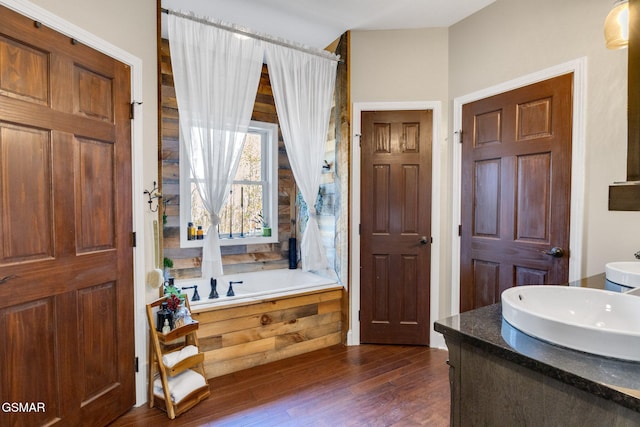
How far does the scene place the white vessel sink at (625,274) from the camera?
141 centimetres

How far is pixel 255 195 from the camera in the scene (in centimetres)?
348

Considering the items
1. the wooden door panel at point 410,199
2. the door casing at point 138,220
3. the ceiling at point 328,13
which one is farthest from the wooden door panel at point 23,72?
the wooden door panel at point 410,199

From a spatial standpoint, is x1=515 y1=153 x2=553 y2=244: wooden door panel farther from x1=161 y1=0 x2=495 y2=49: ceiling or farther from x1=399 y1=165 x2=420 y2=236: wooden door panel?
x1=161 y1=0 x2=495 y2=49: ceiling

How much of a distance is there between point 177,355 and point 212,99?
1711 millimetres

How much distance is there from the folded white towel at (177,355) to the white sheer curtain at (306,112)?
1.13 m

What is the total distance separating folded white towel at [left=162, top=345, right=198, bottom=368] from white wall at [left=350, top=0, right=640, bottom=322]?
200cm

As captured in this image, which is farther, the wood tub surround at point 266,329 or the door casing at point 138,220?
the wood tub surround at point 266,329

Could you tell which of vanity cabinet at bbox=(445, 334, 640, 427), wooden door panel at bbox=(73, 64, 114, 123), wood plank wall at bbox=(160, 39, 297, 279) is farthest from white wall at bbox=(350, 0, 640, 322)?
wooden door panel at bbox=(73, 64, 114, 123)

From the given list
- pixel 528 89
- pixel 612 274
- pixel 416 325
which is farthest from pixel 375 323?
pixel 528 89

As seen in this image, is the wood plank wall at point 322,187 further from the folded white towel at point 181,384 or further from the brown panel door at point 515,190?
the folded white towel at point 181,384

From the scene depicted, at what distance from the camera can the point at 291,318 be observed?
8.50ft

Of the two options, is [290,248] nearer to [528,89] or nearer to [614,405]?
[528,89]
